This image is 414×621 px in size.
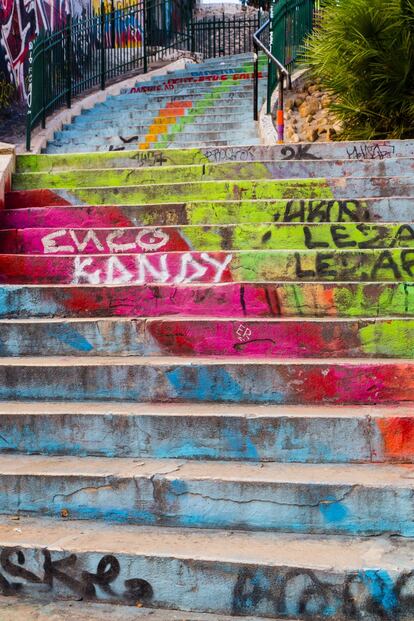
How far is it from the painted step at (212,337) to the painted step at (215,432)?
453mm

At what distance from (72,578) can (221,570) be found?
70 cm

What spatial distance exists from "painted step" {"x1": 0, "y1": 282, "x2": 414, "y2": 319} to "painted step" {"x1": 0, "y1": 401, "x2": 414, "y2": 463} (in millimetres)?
823

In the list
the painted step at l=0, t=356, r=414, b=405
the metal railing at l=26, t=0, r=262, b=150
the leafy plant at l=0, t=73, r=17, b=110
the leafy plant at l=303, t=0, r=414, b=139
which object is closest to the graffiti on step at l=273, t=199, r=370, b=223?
the painted step at l=0, t=356, r=414, b=405

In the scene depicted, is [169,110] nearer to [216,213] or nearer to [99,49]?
[99,49]

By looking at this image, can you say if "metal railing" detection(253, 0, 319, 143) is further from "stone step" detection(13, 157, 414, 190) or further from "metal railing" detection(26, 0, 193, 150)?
"stone step" detection(13, 157, 414, 190)

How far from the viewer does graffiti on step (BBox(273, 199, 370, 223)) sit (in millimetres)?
5391

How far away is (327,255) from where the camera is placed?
4.75 meters

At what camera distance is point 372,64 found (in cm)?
800

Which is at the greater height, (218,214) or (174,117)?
(174,117)

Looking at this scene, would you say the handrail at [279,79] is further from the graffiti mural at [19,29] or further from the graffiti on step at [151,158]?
the graffiti mural at [19,29]

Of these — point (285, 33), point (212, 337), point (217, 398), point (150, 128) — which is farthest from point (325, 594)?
point (285, 33)

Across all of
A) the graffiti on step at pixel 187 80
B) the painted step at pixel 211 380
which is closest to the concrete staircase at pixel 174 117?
the graffiti on step at pixel 187 80

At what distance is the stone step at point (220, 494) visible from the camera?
3223 mm

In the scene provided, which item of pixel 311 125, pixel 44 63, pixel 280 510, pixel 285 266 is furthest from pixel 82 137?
pixel 280 510
